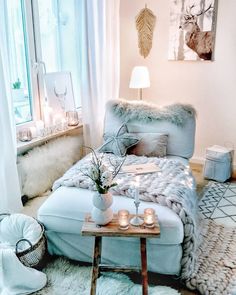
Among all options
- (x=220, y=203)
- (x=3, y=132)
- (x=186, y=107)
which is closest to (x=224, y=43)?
(x=186, y=107)

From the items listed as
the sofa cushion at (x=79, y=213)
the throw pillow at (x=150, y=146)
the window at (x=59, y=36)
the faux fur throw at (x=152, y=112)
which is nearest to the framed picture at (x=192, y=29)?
the faux fur throw at (x=152, y=112)

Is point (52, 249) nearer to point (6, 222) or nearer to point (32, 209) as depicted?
point (6, 222)

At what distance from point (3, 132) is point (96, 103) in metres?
1.34

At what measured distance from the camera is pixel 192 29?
3.40 metres

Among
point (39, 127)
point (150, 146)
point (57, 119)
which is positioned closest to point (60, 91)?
point (57, 119)

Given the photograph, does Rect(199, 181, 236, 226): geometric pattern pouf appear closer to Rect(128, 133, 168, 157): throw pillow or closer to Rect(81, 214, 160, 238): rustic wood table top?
Rect(128, 133, 168, 157): throw pillow

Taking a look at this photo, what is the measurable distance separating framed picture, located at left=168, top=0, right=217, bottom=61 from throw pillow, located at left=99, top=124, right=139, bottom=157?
1321 mm

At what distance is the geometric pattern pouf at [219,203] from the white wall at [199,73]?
648mm

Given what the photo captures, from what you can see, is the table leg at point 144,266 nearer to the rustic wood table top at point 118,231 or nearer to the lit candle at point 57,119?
the rustic wood table top at point 118,231

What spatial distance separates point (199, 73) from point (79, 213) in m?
2.30

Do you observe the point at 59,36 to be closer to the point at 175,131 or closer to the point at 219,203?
the point at 175,131

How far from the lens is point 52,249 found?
2.07 meters

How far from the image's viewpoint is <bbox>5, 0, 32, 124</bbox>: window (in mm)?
2570

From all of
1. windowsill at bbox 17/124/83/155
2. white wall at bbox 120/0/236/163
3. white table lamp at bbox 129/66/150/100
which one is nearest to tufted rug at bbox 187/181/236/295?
white wall at bbox 120/0/236/163
